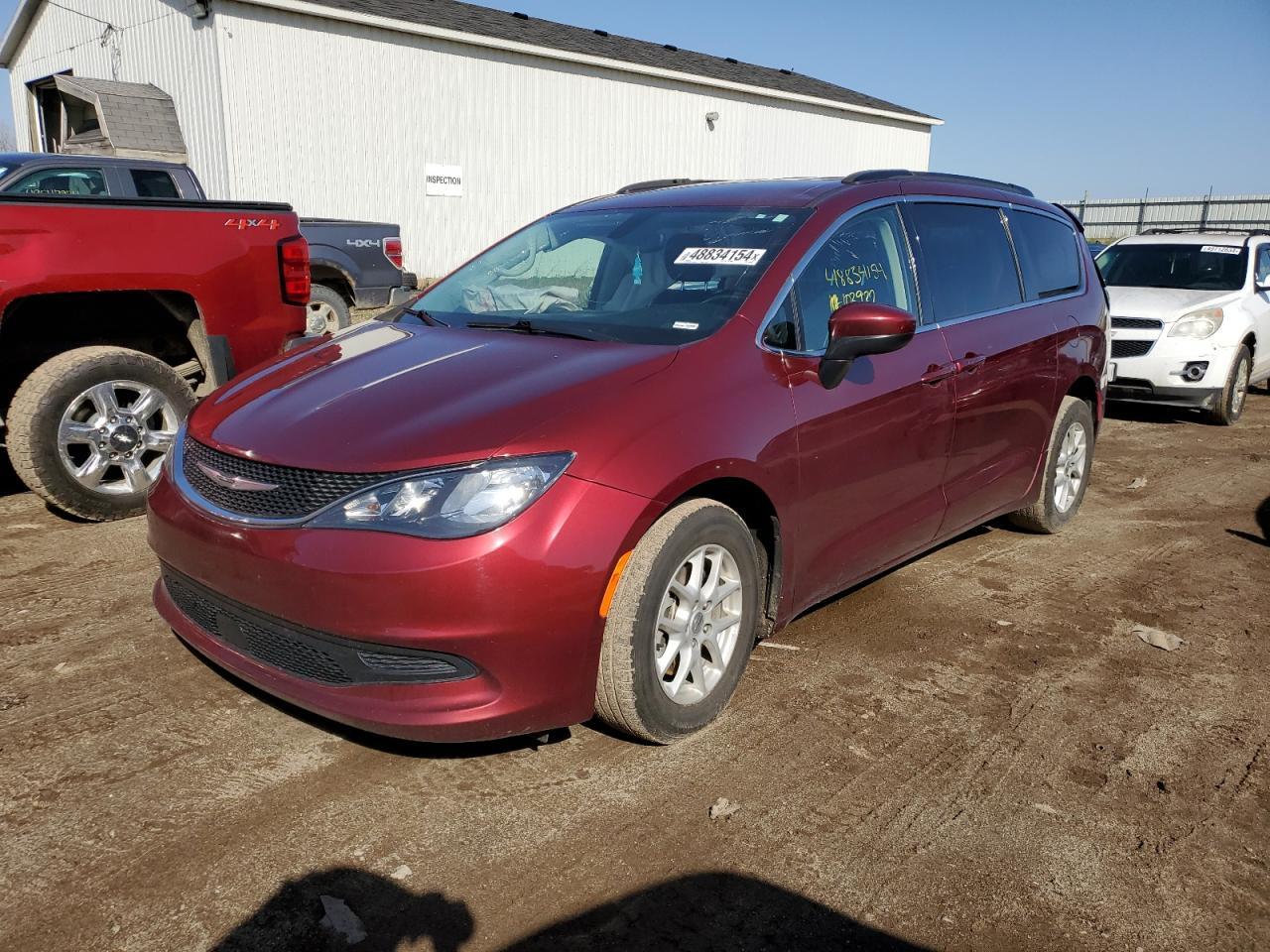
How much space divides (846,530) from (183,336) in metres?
4.16

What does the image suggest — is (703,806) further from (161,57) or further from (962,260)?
(161,57)

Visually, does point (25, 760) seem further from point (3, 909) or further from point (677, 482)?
point (677, 482)

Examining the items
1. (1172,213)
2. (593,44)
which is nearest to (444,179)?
(593,44)

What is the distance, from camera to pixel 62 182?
7.06m

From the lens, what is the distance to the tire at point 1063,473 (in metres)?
Answer: 5.28

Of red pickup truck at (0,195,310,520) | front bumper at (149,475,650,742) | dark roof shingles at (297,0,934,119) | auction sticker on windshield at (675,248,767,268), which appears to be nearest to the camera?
front bumper at (149,475,650,742)

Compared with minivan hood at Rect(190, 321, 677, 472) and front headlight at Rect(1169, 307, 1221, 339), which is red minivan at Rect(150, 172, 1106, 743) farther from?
front headlight at Rect(1169, 307, 1221, 339)

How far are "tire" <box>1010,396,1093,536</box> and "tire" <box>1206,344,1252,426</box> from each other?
14.0ft

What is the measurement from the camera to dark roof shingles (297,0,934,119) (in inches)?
741

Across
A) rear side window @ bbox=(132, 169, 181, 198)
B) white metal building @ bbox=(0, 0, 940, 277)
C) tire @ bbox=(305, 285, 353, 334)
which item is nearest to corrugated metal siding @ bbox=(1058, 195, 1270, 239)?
white metal building @ bbox=(0, 0, 940, 277)

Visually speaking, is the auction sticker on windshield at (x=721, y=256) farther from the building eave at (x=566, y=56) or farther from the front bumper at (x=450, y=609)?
the building eave at (x=566, y=56)

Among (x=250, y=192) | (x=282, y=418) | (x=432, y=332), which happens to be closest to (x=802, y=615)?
(x=432, y=332)

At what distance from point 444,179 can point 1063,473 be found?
630 inches

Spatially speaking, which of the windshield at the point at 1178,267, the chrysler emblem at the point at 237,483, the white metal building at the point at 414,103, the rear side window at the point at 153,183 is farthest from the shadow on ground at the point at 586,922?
the white metal building at the point at 414,103
